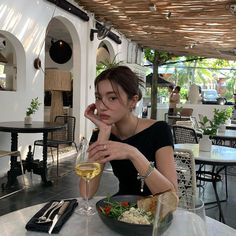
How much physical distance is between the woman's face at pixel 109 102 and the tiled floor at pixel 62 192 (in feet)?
8.03

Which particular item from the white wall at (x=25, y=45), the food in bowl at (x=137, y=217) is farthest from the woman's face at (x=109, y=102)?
the white wall at (x=25, y=45)

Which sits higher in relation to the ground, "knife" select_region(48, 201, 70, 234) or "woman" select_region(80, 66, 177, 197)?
"woman" select_region(80, 66, 177, 197)

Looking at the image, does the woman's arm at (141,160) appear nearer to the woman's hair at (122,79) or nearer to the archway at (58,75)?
the woman's hair at (122,79)

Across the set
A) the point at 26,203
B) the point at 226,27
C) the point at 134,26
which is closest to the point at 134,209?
the point at 26,203

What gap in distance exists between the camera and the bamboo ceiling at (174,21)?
6262mm

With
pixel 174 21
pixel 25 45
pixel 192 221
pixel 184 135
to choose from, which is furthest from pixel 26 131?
pixel 174 21

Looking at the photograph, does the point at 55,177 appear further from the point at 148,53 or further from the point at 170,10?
the point at 148,53

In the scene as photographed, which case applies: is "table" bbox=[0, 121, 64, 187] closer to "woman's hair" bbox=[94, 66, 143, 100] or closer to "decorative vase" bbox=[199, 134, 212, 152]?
"decorative vase" bbox=[199, 134, 212, 152]

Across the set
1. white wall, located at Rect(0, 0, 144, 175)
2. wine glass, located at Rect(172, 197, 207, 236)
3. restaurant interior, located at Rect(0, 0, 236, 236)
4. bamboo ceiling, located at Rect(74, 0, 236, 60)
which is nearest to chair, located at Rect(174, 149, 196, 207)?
restaurant interior, located at Rect(0, 0, 236, 236)

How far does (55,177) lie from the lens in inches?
198

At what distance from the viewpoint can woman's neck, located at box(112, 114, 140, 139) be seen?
5.69 ft

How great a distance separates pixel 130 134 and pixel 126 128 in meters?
0.04

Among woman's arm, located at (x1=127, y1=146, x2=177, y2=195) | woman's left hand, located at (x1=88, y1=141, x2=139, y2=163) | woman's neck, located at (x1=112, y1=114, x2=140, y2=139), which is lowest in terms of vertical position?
woman's arm, located at (x1=127, y1=146, x2=177, y2=195)

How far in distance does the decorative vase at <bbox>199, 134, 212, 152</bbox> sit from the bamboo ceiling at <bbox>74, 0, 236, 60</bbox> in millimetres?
3350
